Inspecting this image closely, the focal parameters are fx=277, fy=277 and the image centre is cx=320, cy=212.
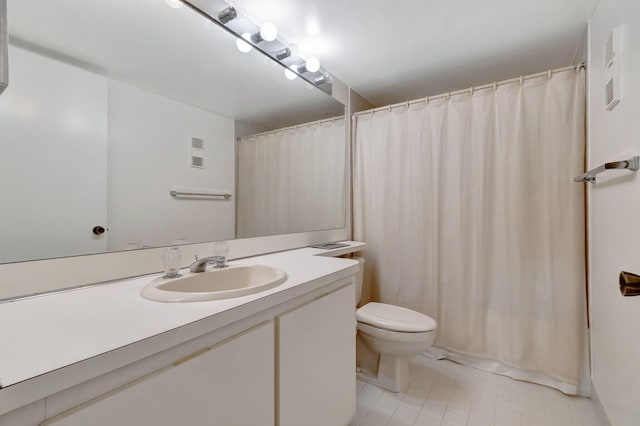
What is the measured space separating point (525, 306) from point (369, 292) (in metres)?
1.03

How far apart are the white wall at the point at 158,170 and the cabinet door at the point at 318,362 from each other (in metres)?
0.66

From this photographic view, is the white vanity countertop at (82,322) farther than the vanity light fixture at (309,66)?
No

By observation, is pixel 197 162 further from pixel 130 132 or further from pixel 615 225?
pixel 615 225

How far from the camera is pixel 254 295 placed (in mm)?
820

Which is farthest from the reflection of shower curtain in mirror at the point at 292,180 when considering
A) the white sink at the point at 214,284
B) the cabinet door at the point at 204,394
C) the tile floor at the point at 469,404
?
the tile floor at the point at 469,404

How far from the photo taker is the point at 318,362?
3.43 ft

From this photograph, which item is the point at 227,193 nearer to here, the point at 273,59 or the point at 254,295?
the point at 254,295

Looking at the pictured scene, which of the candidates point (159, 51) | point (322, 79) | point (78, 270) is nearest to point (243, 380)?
point (78, 270)

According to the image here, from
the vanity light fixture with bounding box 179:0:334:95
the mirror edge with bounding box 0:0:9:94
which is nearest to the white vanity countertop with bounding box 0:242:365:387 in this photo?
the mirror edge with bounding box 0:0:9:94

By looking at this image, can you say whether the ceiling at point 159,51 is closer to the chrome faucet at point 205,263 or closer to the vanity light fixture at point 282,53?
the vanity light fixture at point 282,53

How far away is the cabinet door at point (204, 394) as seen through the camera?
0.52 metres

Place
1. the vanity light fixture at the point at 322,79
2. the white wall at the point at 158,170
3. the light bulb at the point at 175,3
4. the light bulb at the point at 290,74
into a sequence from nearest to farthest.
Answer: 1. the white wall at the point at 158,170
2. the light bulb at the point at 175,3
3. the light bulb at the point at 290,74
4. the vanity light fixture at the point at 322,79

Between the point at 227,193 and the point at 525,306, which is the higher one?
the point at 227,193

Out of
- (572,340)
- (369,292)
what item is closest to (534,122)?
(572,340)
